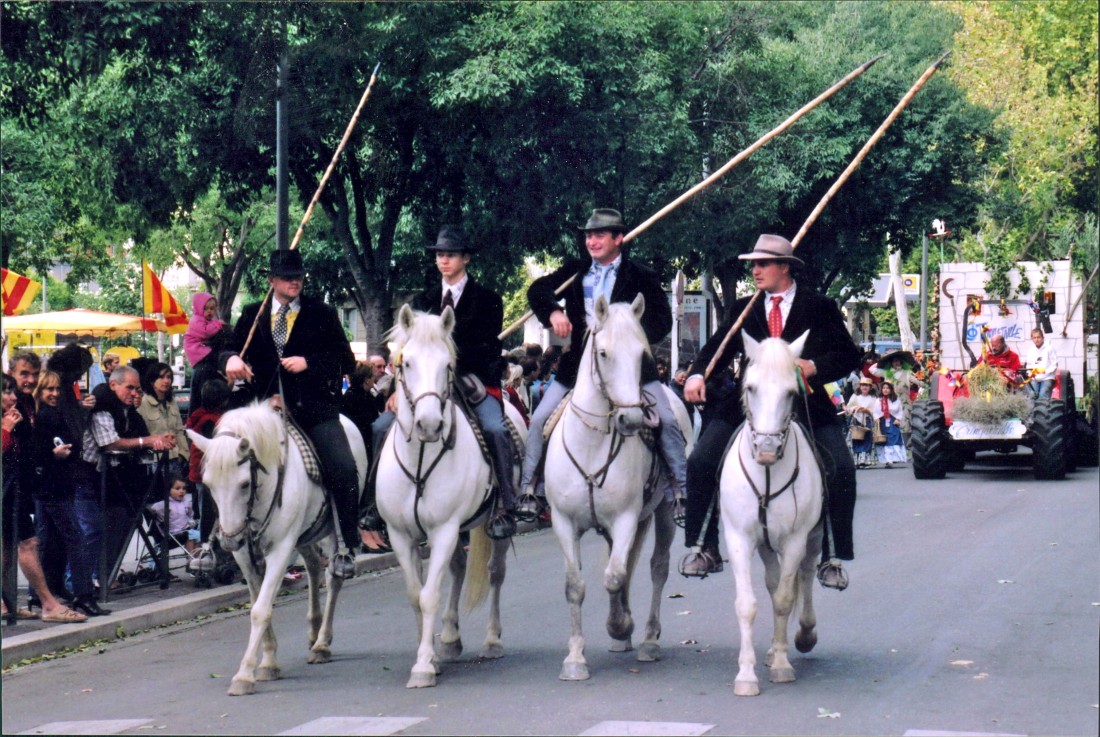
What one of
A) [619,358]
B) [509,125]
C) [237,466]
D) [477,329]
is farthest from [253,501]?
[509,125]

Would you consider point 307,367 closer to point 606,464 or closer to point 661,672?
point 606,464

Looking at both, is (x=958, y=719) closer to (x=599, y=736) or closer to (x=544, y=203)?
(x=599, y=736)

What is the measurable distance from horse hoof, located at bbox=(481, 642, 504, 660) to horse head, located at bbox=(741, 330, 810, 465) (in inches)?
90.0

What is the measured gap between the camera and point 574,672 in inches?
350

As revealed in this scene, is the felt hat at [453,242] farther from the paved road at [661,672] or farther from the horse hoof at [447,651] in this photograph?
the paved road at [661,672]

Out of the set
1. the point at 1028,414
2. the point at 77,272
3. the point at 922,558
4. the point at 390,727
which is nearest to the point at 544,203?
the point at 1028,414

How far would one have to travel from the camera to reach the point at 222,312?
4378 centimetres

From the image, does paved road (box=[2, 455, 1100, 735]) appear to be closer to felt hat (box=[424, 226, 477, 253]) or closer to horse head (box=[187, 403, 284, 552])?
horse head (box=[187, 403, 284, 552])

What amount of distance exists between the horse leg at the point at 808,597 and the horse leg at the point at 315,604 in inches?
114

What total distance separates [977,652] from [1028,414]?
16.1 meters

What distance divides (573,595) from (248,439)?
81.1 inches

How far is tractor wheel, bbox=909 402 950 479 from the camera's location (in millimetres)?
25156

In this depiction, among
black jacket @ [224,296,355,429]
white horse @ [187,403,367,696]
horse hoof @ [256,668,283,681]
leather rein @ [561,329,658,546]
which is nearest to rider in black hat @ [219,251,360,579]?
black jacket @ [224,296,355,429]

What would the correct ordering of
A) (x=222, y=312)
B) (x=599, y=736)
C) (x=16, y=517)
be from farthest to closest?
(x=222, y=312) < (x=16, y=517) < (x=599, y=736)
